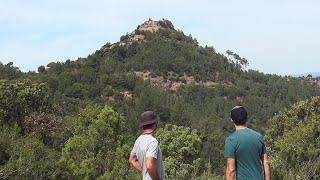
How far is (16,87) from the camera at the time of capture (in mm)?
42094

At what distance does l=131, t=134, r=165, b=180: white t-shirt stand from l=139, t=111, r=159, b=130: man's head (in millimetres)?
102

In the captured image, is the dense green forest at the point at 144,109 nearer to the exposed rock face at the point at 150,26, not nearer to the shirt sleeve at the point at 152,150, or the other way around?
the exposed rock face at the point at 150,26

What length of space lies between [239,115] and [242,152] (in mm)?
380

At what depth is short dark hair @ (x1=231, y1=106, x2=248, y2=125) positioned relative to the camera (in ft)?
18.4

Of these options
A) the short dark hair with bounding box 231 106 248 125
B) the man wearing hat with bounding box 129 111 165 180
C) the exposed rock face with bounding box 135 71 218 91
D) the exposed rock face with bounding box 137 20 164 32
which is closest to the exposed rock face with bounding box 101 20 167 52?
the exposed rock face with bounding box 137 20 164 32

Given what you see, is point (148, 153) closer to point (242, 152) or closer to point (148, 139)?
point (148, 139)

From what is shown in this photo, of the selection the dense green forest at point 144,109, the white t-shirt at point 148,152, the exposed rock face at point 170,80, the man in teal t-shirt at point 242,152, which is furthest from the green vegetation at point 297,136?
the exposed rock face at point 170,80

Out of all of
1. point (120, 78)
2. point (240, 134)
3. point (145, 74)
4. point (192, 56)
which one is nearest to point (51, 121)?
point (240, 134)

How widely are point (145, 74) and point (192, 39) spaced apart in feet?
108

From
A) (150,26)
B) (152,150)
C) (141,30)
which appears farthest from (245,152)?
(150,26)

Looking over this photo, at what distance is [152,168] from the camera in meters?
5.57

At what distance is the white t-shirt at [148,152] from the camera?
18.5 feet

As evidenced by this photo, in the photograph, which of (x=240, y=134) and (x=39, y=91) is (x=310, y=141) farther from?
(x=240, y=134)

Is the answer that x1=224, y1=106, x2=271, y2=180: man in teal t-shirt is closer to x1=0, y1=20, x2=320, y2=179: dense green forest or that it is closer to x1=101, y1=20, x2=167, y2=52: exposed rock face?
x1=0, y1=20, x2=320, y2=179: dense green forest
